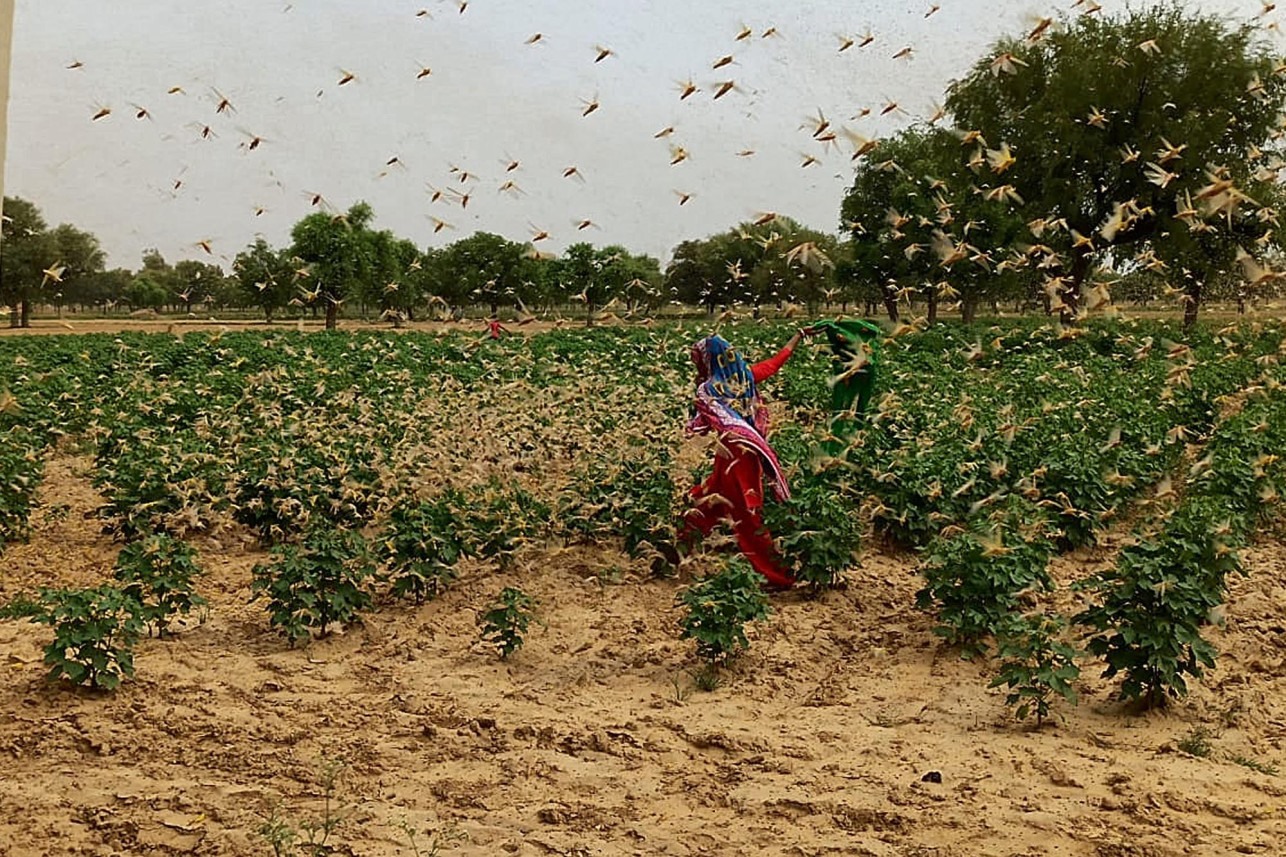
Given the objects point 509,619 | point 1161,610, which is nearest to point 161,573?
point 509,619

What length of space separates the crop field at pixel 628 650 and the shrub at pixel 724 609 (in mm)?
28

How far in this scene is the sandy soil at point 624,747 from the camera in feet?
16.6

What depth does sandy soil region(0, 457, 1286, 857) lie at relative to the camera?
5.05 meters

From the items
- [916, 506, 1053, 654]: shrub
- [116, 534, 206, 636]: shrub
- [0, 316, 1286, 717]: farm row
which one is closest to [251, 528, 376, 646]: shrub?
[0, 316, 1286, 717]: farm row

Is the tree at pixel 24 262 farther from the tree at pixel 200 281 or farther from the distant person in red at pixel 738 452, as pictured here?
the distant person in red at pixel 738 452

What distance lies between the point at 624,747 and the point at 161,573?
393cm

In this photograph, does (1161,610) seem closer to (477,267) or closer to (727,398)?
(727,398)

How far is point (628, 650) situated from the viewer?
25.7 ft

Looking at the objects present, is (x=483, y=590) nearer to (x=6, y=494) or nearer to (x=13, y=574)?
(x=13, y=574)

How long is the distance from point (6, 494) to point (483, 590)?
16.8 feet

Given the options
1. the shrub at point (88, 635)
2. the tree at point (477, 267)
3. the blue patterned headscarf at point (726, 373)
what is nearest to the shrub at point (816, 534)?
the blue patterned headscarf at point (726, 373)

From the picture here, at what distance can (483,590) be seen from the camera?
923 centimetres

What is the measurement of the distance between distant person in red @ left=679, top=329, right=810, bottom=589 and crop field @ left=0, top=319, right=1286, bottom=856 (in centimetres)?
21

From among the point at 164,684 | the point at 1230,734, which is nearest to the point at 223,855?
the point at 164,684
